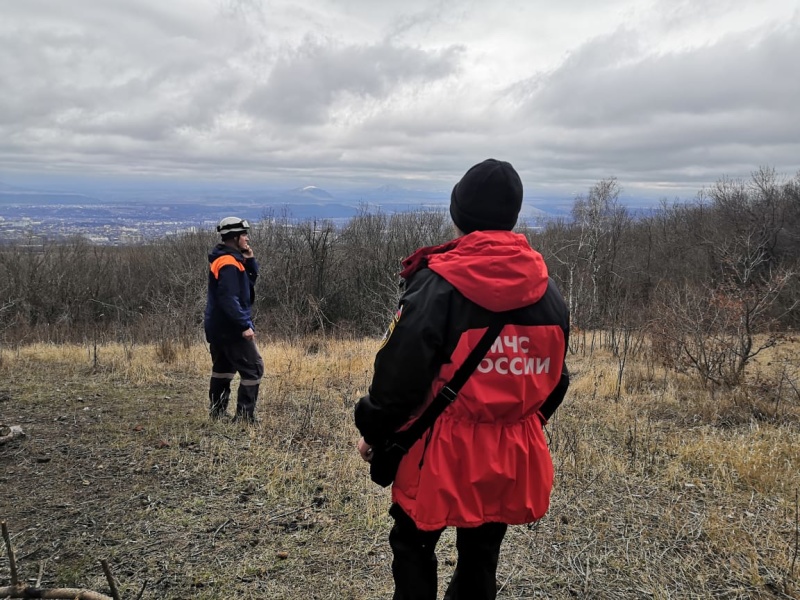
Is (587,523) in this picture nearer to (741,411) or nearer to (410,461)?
(410,461)

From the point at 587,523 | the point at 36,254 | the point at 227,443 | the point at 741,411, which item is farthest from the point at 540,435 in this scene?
the point at 36,254

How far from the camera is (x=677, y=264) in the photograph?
3388 cm

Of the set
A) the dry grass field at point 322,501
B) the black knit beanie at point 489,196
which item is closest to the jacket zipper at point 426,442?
the black knit beanie at point 489,196

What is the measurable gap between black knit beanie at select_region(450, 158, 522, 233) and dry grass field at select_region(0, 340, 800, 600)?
194cm

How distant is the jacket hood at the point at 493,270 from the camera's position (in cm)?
175

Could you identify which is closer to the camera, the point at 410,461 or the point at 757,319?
the point at 410,461

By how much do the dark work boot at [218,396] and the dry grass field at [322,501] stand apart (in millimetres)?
181

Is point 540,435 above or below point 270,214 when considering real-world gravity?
below

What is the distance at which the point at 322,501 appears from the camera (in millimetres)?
3729

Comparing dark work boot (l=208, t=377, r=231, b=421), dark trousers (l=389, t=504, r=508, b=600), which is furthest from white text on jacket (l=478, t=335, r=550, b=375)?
dark work boot (l=208, t=377, r=231, b=421)

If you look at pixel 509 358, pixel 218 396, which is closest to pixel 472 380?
pixel 509 358

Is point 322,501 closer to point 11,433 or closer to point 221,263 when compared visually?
point 221,263

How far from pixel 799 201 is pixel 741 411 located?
90.6ft

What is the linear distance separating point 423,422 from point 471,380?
240 millimetres
